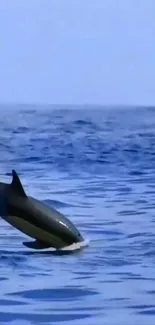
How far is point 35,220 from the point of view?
34.3 feet

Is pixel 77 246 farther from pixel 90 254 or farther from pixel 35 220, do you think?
pixel 35 220

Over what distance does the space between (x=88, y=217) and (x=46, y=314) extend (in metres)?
5.33

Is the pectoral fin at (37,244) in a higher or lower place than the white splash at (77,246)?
higher

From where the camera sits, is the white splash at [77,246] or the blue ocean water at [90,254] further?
the white splash at [77,246]

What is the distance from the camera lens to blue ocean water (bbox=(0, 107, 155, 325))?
7948 millimetres

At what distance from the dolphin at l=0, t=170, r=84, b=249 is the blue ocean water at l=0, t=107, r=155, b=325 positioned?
184 millimetres

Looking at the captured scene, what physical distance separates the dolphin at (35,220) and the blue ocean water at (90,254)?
0.18 m

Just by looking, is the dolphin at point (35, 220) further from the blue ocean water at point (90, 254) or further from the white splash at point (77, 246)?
the blue ocean water at point (90, 254)

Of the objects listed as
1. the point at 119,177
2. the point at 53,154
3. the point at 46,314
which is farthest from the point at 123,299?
the point at 53,154

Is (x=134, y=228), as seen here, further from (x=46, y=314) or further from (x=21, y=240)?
(x=46, y=314)

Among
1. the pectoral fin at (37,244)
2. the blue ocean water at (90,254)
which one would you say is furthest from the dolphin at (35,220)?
the blue ocean water at (90,254)

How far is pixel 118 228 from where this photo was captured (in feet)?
39.8

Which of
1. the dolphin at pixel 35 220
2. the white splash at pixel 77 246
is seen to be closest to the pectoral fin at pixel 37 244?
the dolphin at pixel 35 220

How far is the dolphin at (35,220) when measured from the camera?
34.1ft
